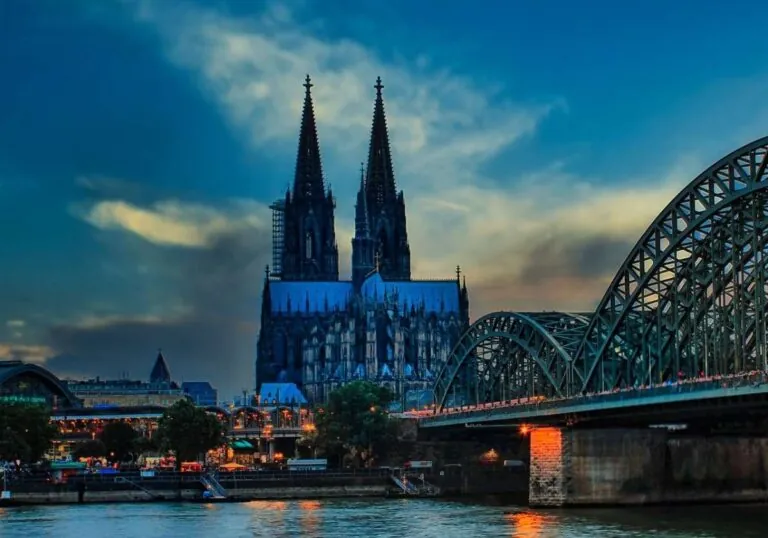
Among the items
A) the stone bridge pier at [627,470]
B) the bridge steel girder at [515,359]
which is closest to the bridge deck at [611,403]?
the stone bridge pier at [627,470]

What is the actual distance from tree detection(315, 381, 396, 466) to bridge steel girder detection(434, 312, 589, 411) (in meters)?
8.28

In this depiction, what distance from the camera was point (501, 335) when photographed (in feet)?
483

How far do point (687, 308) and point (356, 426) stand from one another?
7850cm

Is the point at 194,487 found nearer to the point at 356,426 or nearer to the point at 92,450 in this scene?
the point at 356,426

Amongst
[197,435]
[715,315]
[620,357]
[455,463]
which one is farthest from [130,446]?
[715,315]

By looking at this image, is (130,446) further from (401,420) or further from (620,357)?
(620,357)

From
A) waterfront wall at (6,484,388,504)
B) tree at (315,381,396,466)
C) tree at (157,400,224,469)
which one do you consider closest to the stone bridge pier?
waterfront wall at (6,484,388,504)

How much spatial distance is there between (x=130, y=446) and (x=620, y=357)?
98159mm

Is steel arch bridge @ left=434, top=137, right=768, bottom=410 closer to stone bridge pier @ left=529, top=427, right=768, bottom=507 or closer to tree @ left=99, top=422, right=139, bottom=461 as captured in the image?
stone bridge pier @ left=529, top=427, right=768, bottom=507

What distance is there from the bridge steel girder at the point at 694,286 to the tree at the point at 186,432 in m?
59.9

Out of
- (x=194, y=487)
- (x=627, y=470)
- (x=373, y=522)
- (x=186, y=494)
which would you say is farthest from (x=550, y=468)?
(x=194, y=487)

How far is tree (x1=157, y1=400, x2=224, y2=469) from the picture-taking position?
160 meters

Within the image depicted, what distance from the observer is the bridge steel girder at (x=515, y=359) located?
129125 mm

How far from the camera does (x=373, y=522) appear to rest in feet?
327
